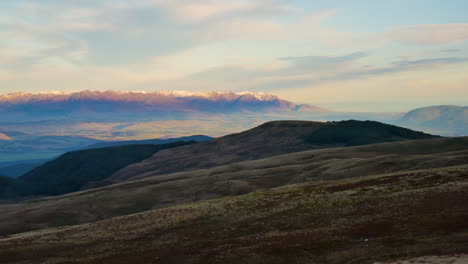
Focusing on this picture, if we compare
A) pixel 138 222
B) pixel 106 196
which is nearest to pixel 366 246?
pixel 138 222

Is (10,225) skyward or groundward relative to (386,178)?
groundward

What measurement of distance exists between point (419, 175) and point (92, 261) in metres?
47.0

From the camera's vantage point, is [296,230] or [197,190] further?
[197,190]

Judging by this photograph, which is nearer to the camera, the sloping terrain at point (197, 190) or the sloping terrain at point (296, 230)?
the sloping terrain at point (296, 230)

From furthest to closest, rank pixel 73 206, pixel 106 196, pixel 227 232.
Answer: pixel 106 196, pixel 73 206, pixel 227 232

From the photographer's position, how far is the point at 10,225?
87.4 m

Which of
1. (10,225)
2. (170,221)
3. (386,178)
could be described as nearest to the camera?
(170,221)

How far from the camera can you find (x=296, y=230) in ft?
156

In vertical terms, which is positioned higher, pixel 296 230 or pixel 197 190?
pixel 296 230

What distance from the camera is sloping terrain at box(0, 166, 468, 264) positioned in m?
37.7

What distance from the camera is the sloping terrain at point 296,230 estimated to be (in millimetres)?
37656

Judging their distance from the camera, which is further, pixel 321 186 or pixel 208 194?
pixel 208 194

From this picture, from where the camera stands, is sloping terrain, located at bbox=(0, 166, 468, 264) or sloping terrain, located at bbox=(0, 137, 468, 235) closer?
sloping terrain, located at bbox=(0, 166, 468, 264)

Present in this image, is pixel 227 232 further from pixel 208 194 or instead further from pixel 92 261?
pixel 208 194
